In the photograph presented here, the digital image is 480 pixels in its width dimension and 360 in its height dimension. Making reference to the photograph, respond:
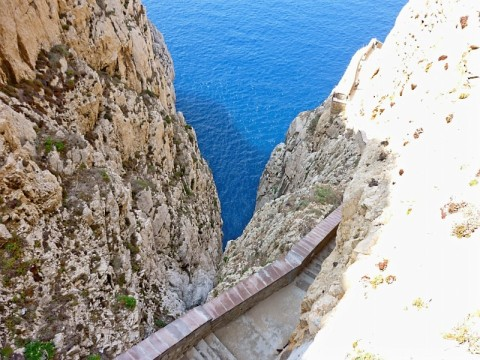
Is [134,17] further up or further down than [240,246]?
further up

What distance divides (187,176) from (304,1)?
222 feet

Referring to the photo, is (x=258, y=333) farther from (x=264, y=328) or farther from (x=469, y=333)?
(x=469, y=333)

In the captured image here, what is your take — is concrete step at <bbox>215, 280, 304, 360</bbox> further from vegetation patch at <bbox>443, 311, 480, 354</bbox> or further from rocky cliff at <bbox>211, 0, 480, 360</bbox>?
vegetation patch at <bbox>443, 311, 480, 354</bbox>

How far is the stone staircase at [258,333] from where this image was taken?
1202 centimetres

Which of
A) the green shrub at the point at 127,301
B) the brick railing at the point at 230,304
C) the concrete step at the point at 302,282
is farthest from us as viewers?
the green shrub at the point at 127,301

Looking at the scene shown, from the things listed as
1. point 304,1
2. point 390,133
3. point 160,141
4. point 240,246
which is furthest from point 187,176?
point 304,1

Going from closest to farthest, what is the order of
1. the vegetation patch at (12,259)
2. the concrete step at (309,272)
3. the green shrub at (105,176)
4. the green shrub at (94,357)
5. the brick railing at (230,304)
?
the brick railing at (230,304) → the vegetation patch at (12,259) → the green shrub at (94,357) → the concrete step at (309,272) → the green shrub at (105,176)

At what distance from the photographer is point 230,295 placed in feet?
40.1

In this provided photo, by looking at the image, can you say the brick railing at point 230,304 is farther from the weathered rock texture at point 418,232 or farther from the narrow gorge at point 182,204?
the weathered rock texture at point 418,232

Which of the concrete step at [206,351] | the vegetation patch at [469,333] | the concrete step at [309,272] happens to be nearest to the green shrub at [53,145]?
the concrete step at [206,351]

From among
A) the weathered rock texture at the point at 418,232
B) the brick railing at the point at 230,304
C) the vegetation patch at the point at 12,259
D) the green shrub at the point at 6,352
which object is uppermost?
the vegetation patch at the point at 12,259

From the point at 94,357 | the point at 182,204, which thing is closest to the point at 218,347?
the point at 94,357

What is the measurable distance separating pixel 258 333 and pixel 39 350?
22.7ft

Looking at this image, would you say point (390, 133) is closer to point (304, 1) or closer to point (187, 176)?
point (187, 176)
